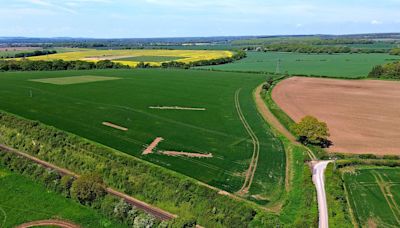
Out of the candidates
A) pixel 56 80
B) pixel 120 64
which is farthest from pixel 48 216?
pixel 120 64

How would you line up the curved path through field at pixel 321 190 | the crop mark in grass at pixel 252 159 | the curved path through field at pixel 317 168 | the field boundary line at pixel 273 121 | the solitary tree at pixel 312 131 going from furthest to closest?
the field boundary line at pixel 273 121 → the solitary tree at pixel 312 131 → the crop mark in grass at pixel 252 159 → the curved path through field at pixel 317 168 → the curved path through field at pixel 321 190

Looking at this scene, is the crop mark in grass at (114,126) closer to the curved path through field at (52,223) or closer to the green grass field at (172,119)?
the green grass field at (172,119)

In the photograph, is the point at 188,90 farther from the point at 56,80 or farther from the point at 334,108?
the point at 56,80

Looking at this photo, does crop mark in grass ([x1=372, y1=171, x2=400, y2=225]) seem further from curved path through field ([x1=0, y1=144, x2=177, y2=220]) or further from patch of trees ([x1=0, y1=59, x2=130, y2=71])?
patch of trees ([x1=0, y1=59, x2=130, y2=71])

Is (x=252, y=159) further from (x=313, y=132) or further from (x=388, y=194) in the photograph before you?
(x=388, y=194)

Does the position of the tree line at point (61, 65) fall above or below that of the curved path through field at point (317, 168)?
above

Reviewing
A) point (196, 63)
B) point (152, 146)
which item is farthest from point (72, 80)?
point (152, 146)

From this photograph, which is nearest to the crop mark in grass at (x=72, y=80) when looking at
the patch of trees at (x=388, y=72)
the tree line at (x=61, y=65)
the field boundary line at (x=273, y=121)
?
the tree line at (x=61, y=65)
